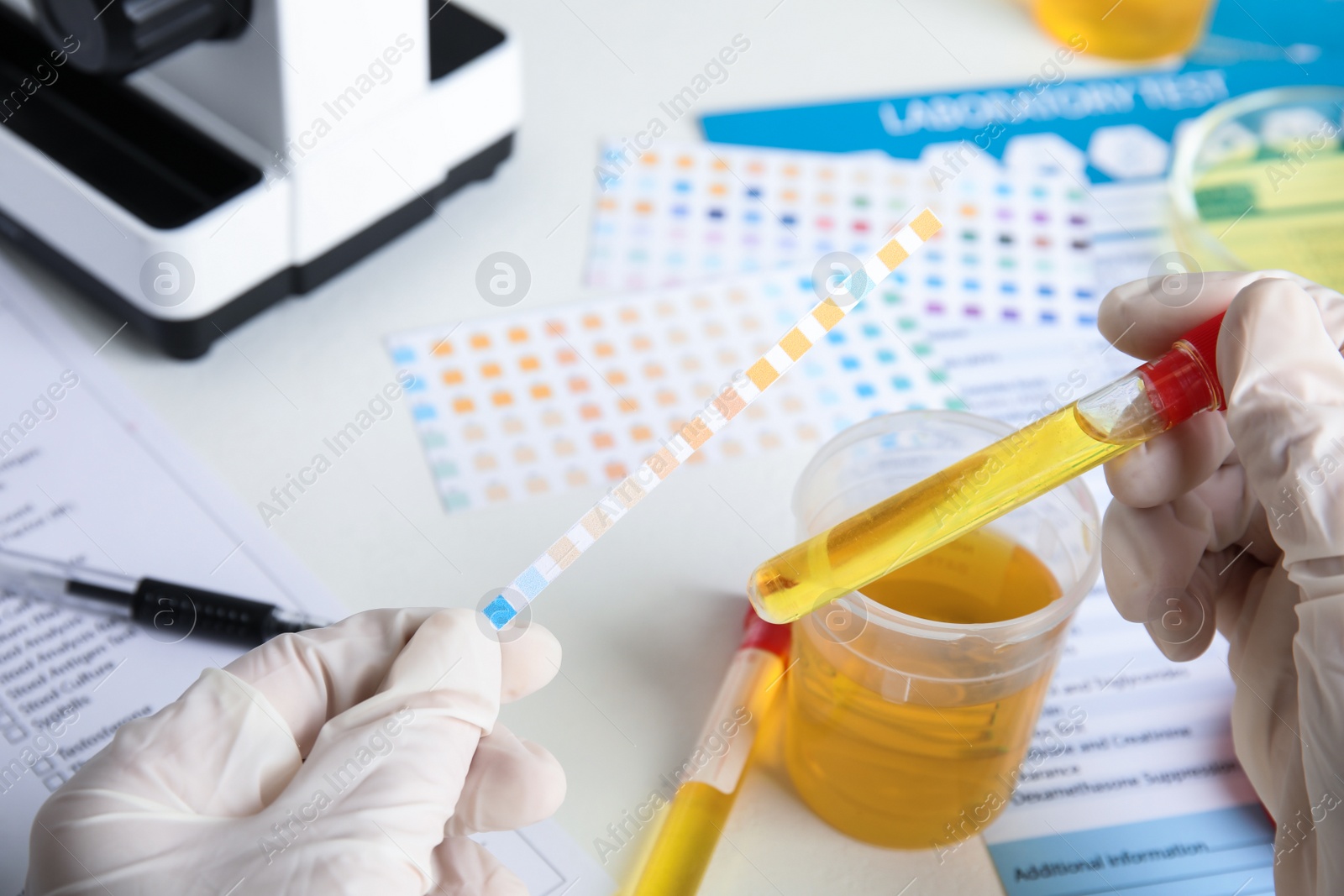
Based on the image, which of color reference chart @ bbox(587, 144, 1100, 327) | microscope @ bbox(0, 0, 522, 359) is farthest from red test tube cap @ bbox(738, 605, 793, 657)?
microscope @ bbox(0, 0, 522, 359)

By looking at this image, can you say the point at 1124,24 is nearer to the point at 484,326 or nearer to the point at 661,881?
the point at 484,326

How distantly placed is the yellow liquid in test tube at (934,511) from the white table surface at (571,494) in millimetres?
181

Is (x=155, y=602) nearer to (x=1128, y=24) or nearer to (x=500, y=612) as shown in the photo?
(x=500, y=612)

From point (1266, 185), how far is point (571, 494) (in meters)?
0.75

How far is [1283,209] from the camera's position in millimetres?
1126

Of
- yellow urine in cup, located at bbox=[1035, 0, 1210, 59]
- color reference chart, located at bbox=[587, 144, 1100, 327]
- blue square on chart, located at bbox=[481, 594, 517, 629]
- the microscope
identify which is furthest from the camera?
yellow urine in cup, located at bbox=[1035, 0, 1210, 59]

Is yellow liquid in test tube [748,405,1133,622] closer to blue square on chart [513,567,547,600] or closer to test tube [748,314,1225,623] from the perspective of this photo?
test tube [748,314,1225,623]

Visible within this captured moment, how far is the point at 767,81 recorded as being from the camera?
48.8 inches

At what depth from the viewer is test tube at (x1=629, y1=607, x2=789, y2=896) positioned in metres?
0.69

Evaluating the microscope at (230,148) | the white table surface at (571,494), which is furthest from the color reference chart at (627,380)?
the microscope at (230,148)

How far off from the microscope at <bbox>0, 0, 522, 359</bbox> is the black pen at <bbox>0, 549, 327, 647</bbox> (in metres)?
0.22

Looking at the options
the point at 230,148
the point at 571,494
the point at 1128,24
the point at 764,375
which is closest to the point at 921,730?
the point at 764,375

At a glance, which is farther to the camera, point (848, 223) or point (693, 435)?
point (848, 223)

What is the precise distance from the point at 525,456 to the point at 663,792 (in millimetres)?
296
